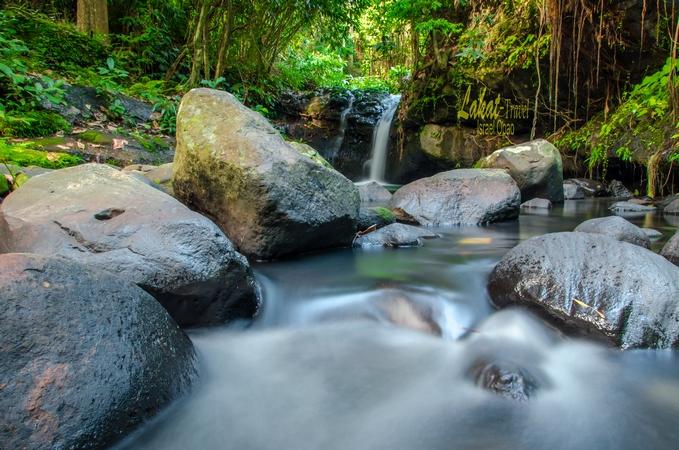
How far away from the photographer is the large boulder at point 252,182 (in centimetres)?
335

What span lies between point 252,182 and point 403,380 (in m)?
1.77

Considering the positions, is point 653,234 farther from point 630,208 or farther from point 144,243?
point 144,243

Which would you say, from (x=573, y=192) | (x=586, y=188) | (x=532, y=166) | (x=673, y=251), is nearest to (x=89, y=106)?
(x=532, y=166)

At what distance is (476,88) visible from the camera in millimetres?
9070

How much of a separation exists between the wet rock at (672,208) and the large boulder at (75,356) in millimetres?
6613

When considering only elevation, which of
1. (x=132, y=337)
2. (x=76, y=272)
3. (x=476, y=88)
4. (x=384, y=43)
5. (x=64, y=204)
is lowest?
(x=132, y=337)

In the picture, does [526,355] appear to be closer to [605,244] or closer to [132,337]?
[605,244]

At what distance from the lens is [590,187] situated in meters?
8.19

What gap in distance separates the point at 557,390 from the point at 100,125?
668 cm

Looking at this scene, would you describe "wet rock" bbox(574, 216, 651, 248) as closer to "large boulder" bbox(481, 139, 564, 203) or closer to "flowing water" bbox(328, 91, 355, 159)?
"large boulder" bbox(481, 139, 564, 203)

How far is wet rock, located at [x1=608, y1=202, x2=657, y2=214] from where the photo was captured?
6.37 m

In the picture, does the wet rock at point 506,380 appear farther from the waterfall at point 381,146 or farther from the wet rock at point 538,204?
the waterfall at point 381,146

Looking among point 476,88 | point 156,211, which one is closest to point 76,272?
point 156,211

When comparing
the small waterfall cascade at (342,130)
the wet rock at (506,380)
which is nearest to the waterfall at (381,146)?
A: the small waterfall cascade at (342,130)
